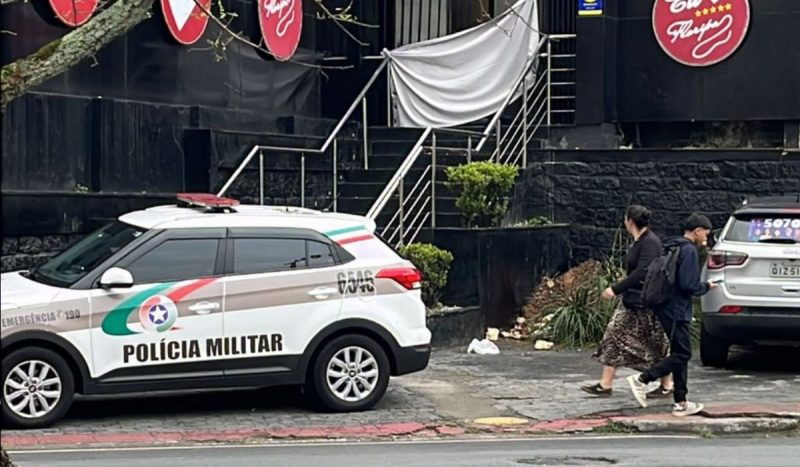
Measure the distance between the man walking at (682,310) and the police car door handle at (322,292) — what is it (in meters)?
2.75

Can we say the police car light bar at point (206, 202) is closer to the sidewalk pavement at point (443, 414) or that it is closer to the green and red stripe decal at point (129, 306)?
the green and red stripe decal at point (129, 306)

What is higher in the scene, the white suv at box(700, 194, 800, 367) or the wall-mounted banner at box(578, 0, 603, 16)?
the wall-mounted banner at box(578, 0, 603, 16)

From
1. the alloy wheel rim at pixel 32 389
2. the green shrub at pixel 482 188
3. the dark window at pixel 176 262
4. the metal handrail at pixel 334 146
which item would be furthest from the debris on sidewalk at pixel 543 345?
the alloy wheel rim at pixel 32 389

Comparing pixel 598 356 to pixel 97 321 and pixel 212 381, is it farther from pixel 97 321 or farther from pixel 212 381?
pixel 97 321

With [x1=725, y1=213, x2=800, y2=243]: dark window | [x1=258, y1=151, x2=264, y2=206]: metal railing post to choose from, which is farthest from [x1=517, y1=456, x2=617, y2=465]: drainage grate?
[x1=258, y1=151, x2=264, y2=206]: metal railing post

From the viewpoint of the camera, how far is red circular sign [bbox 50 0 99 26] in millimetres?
13719

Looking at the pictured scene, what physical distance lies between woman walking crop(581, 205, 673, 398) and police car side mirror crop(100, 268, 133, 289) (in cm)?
409

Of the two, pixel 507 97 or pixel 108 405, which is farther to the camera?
pixel 507 97

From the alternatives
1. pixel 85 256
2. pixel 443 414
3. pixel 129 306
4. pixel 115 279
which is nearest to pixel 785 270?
pixel 443 414

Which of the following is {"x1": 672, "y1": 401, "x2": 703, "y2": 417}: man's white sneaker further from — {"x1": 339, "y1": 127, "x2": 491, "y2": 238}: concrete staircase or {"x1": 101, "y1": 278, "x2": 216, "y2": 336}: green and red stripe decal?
{"x1": 339, "y1": 127, "x2": 491, "y2": 238}: concrete staircase

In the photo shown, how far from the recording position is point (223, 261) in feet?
34.9

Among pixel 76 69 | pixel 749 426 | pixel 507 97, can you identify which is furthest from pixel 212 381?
pixel 507 97

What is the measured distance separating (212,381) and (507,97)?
27.9 feet

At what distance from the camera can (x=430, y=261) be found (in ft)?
48.6
